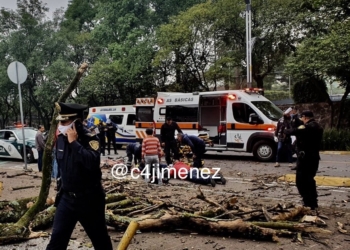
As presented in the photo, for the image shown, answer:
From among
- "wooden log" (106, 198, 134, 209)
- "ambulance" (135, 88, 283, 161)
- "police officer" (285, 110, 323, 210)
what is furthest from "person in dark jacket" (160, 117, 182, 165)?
"police officer" (285, 110, 323, 210)

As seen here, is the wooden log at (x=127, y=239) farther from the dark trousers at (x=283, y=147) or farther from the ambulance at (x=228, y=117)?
the ambulance at (x=228, y=117)

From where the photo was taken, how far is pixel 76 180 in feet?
11.8

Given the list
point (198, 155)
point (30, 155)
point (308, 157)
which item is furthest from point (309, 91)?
point (308, 157)

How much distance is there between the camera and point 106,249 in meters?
3.78

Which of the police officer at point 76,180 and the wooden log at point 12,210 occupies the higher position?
the police officer at point 76,180

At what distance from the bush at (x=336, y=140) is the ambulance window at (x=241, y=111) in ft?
17.7

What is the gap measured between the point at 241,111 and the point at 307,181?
745cm

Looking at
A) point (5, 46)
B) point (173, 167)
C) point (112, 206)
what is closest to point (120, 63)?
point (5, 46)

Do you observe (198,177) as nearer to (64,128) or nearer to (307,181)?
(307,181)

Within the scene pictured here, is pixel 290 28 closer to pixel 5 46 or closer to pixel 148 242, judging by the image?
pixel 148 242

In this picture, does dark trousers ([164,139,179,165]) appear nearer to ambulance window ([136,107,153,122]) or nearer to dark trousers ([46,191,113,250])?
ambulance window ([136,107,153,122])

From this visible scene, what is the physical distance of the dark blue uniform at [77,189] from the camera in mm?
3590

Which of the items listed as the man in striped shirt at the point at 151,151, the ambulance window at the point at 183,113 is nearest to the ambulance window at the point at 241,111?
the ambulance window at the point at 183,113

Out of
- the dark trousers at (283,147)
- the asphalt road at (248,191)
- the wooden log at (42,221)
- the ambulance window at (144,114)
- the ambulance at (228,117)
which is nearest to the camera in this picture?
the asphalt road at (248,191)
